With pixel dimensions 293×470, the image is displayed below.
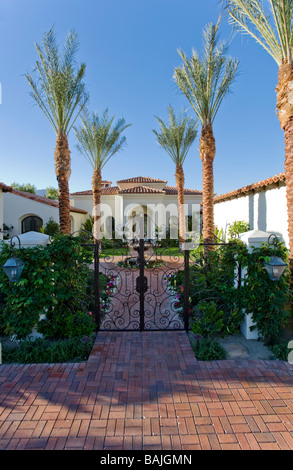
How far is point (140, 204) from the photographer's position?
23.8 meters

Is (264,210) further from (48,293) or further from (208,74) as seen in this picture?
(48,293)

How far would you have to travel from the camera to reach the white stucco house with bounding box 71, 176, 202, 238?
23531 mm

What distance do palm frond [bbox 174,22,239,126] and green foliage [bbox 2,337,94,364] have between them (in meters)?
10.7

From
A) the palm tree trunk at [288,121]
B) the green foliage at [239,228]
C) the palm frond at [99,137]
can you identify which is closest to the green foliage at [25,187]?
the palm frond at [99,137]

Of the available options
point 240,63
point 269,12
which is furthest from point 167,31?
point 269,12

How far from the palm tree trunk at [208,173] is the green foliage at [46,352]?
7683 mm

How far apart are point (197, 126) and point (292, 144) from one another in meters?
13.8

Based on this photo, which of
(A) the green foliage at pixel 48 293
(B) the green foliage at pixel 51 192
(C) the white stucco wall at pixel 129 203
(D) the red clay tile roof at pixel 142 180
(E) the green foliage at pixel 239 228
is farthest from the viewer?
(B) the green foliage at pixel 51 192

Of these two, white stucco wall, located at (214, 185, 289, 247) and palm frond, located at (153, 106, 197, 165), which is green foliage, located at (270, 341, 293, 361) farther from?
palm frond, located at (153, 106, 197, 165)

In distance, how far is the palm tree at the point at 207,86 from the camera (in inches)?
415

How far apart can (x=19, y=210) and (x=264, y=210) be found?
18.3 metres

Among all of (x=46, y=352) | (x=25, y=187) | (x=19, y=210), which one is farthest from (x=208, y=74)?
(x=25, y=187)

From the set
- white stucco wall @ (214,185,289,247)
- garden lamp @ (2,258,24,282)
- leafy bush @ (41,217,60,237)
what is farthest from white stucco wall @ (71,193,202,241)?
garden lamp @ (2,258,24,282)

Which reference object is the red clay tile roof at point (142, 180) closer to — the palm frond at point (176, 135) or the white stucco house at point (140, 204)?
the white stucco house at point (140, 204)
